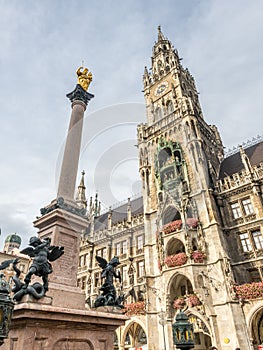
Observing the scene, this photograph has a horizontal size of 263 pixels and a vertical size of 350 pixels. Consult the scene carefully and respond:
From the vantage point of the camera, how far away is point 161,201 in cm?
2777

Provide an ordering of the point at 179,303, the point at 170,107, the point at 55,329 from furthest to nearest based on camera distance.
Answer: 1. the point at 170,107
2. the point at 179,303
3. the point at 55,329

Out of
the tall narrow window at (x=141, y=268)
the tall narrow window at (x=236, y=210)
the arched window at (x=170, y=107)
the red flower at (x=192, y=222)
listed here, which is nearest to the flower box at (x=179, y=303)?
the tall narrow window at (x=141, y=268)

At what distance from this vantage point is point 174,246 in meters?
24.9

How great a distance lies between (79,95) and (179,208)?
15.9m

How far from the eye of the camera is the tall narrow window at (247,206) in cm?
2286

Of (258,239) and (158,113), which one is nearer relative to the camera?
(258,239)

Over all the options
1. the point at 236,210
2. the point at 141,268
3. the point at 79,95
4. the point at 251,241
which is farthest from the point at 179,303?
A: the point at 79,95

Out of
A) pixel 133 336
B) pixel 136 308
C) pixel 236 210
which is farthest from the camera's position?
pixel 133 336

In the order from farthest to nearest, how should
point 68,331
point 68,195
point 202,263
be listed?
point 202,263 < point 68,195 < point 68,331

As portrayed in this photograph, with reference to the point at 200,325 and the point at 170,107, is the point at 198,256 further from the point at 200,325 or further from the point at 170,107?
the point at 170,107

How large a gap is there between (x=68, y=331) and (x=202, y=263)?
17.3 metres

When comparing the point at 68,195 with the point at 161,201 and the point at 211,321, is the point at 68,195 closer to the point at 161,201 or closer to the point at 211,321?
the point at 211,321

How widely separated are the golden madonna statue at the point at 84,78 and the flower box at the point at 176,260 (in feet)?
53.2

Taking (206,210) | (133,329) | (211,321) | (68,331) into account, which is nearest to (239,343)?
(211,321)
